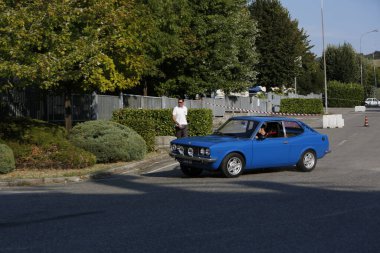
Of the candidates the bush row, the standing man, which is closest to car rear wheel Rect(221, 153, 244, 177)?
the standing man

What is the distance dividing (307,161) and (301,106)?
139 ft

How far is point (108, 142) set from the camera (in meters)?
16.6

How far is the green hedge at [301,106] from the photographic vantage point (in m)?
55.3

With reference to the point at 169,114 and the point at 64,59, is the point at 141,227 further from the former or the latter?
the point at 169,114

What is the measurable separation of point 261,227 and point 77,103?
17966 millimetres

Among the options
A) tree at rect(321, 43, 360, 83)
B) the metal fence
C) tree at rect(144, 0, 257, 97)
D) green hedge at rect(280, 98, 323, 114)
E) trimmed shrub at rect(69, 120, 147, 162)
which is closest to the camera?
trimmed shrub at rect(69, 120, 147, 162)

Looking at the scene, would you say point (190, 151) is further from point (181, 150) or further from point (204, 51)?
point (204, 51)

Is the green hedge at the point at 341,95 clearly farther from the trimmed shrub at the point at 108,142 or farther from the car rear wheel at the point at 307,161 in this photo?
the car rear wheel at the point at 307,161

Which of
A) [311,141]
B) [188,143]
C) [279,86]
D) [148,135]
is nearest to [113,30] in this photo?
[148,135]

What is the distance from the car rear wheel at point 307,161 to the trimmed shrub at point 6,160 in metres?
7.13

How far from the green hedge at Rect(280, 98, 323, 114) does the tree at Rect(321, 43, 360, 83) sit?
38559mm

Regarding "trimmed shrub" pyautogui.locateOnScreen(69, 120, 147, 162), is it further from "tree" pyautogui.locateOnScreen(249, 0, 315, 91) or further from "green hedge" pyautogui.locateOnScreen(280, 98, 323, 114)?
"tree" pyautogui.locateOnScreen(249, 0, 315, 91)

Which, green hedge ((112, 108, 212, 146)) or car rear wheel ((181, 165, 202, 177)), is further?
green hedge ((112, 108, 212, 146))

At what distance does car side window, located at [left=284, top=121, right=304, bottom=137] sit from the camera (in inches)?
566
